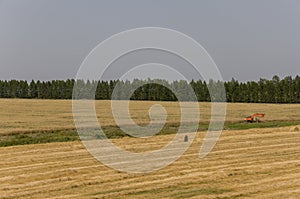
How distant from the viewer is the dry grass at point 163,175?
481 inches

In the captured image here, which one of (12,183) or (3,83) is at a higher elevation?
(3,83)

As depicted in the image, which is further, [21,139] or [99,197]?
[21,139]

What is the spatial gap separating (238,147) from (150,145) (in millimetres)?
3719

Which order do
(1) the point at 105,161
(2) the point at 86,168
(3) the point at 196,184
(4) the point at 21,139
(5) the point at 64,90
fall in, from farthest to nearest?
(5) the point at 64,90, (4) the point at 21,139, (1) the point at 105,161, (2) the point at 86,168, (3) the point at 196,184

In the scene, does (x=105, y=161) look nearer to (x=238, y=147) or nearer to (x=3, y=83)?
A: (x=238, y=147)

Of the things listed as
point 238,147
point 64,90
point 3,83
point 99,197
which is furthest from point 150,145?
point 3,83

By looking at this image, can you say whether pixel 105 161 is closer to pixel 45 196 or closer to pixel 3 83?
pixel 45 196

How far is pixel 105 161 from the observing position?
56.5 ft

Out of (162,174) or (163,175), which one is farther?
(162,174)

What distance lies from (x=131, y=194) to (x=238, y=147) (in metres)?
9.75

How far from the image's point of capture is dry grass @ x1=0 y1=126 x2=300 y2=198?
40.1 ft

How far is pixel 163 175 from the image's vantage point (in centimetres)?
1450

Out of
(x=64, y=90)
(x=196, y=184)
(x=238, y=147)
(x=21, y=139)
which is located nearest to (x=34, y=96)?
(x=64, y=90)

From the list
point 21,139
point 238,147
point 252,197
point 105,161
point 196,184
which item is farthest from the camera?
point 21,139
